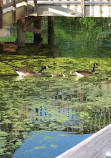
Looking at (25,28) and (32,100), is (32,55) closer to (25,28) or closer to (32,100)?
(25,28)

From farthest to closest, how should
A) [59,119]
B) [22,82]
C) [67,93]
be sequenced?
[22,82] → [67,93] → [59,119]

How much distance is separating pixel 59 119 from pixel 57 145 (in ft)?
4.43

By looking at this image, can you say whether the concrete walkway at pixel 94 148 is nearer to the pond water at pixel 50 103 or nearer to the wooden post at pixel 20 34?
the pond water at pixel 50 103

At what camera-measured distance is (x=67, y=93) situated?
984 centimetres

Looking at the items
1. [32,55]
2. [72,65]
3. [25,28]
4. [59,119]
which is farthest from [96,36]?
[59,119]

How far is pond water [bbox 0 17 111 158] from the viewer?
675 centimetres

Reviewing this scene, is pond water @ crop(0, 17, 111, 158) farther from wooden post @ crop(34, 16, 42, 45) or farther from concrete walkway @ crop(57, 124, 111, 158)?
concrete walkway @ crop(57, 124, 111, 158)

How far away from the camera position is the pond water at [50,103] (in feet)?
22.1

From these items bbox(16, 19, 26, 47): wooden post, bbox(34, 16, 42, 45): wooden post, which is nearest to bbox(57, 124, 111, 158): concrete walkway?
bbox(16, 19, 26, 47): wooden post

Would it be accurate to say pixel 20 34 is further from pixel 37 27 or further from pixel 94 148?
pixel 94 148

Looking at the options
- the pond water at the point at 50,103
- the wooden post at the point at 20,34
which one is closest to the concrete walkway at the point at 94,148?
the pond water at the point at 50,103

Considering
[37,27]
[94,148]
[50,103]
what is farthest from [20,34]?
[94,148]

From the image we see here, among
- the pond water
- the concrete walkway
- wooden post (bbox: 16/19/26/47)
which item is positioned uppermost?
wooden post (bbox: 16/19/26/47)

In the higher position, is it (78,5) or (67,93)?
(78,5)
